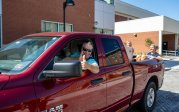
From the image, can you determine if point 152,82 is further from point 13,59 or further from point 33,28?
point 33,28

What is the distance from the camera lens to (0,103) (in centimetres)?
242

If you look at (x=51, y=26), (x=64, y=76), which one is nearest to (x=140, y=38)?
(x=51, y=26)

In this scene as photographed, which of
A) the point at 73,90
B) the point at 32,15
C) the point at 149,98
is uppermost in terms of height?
the point at 32,15

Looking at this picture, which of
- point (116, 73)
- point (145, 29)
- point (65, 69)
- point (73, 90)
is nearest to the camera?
point (65, 69)

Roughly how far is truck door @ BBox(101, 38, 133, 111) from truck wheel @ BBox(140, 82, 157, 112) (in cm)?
98

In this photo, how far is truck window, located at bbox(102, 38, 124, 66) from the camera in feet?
14.2

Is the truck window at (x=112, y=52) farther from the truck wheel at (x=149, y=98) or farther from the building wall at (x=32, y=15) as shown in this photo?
the building wall at (x=32, y=15)

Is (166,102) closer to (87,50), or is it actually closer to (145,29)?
(87,50)

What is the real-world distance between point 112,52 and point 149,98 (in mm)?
2086

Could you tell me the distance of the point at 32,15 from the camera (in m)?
12.9

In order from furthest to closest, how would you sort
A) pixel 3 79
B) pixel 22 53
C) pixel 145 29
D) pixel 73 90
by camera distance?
pixel 145 29 < pixel 22 53 < pixel 73 90 < pixel 3 79

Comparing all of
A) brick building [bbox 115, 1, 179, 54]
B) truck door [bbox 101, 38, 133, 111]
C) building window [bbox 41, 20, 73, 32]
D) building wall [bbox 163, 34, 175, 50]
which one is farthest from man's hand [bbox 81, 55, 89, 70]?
building wall [bbox 163, 34, 175, 50]

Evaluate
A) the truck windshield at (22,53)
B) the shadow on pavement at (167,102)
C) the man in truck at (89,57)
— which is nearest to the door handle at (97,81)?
the man in truck at (89,57)

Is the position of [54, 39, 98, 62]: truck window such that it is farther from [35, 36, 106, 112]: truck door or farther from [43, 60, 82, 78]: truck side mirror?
[43, 60, 82, 78]: truck side mirror
